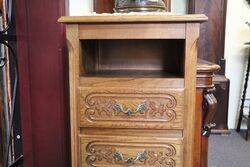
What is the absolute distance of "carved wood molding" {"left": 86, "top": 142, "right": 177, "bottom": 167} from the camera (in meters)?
0.93

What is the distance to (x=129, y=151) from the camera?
3.10 feet

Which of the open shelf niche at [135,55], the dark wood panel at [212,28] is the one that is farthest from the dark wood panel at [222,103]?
the open shelf niche at [135,55]

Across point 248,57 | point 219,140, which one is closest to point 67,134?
point 219,140

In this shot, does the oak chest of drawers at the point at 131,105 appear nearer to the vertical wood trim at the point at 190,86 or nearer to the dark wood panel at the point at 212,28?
the vertical wood trim at the point at 190,86

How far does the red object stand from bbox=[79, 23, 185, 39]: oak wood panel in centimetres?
37

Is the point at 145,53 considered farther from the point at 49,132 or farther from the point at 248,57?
the point at 248,57

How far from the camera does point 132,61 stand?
120 cm

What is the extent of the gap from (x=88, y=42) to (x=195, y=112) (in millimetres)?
437

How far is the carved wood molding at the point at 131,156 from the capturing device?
3.06 ft

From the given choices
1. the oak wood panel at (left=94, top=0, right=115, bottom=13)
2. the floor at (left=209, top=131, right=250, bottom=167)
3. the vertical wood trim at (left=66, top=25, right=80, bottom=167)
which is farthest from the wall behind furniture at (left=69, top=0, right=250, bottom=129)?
the vertical wood trim at (left=66, top=25, right=80, bottom=167)

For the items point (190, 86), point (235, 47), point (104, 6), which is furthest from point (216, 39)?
point (190, 86)

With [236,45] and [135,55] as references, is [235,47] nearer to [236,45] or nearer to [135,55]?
[236,45]

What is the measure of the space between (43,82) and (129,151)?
0.52 m

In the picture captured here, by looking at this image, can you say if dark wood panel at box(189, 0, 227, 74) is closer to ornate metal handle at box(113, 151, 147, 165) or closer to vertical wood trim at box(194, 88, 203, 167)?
vertical wood trim at box(194, 88, 203, 167)
